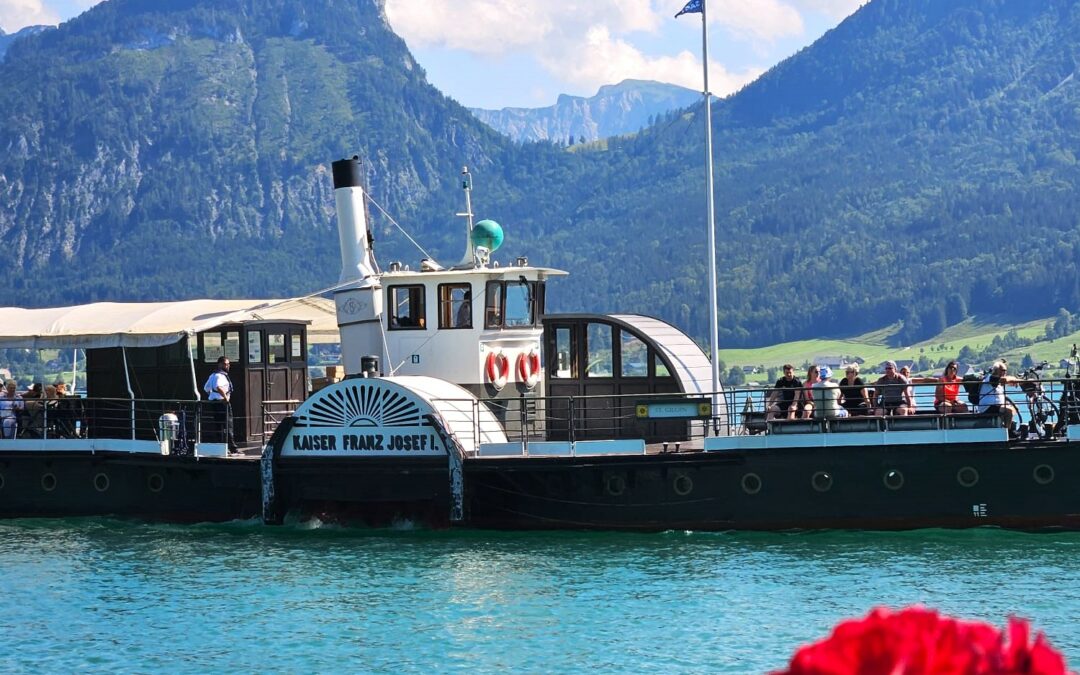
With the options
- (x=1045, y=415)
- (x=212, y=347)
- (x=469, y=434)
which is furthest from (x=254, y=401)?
(x=1045, y=415)

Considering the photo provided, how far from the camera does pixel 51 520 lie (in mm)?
25750

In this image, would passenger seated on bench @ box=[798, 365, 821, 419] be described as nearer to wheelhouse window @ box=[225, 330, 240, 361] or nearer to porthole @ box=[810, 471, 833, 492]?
porthole @ box=[810, 471, 833, 492]

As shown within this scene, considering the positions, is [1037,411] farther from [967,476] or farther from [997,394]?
[967,476]

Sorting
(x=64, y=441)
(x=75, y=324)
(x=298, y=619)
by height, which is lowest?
(x=298, y=619)

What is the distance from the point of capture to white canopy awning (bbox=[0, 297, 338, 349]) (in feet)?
81.5

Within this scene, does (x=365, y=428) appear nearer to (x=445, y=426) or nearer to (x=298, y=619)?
(x=445, y=426)

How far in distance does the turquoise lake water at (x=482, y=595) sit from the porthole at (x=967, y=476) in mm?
701

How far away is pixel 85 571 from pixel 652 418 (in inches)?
327

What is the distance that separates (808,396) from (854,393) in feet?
2.61

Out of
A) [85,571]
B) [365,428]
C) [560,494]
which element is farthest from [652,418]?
[85,571]

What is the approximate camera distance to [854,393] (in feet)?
75.4

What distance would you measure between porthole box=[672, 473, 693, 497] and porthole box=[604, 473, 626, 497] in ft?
2.49

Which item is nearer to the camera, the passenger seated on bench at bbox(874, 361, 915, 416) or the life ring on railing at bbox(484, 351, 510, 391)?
the passenger seated on bench at bbox(874, 361, 915, 416)

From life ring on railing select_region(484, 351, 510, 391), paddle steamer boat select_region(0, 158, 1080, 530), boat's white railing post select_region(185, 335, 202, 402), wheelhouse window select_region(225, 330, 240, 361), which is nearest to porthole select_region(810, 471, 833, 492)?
paddle steamer boat select_region(0, 158, 1080, 530)
